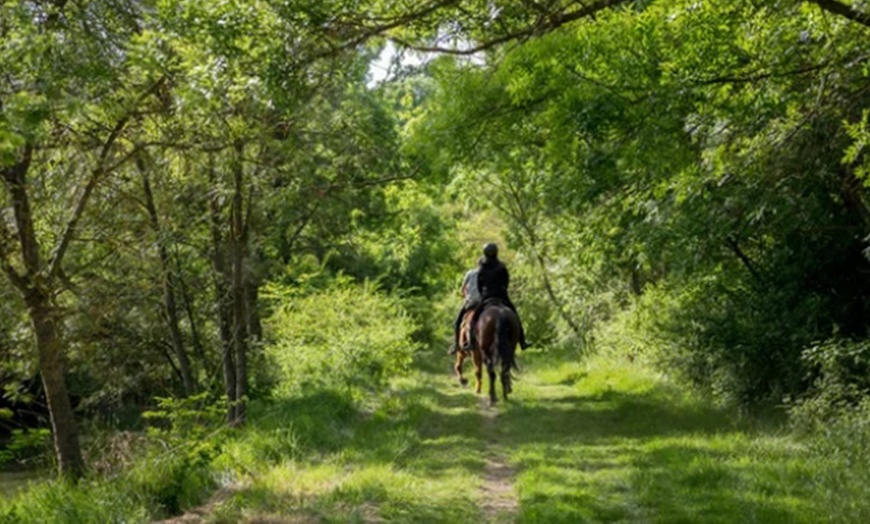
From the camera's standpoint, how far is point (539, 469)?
941 centimetres

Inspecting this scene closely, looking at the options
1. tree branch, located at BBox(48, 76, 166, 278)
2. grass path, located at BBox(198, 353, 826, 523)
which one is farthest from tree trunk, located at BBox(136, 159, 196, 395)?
grass path, located at BBox(198, 353, 826, 523)

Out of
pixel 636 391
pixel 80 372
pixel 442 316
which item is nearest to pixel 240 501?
pixel 636 391

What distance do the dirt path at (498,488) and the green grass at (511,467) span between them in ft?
0.16

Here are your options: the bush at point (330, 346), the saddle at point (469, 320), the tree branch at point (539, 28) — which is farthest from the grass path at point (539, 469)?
the tree branch at point (539, 28)

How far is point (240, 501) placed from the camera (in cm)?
809

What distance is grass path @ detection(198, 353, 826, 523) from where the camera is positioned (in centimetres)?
757

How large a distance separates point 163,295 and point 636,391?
30.3 feet

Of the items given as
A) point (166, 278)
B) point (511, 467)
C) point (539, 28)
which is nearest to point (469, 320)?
point (511, 467)

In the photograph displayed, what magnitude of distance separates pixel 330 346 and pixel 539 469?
9632 millimetres

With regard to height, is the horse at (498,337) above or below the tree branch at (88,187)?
below

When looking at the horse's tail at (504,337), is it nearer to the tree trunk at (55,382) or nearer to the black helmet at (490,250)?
the black helmet at (490,250)

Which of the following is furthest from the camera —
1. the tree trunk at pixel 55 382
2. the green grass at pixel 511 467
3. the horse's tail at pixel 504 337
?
the horse's tail at pixel 504 337

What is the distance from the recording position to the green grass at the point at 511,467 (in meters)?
7.54

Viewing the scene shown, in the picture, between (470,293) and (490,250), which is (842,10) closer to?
(490,250)
